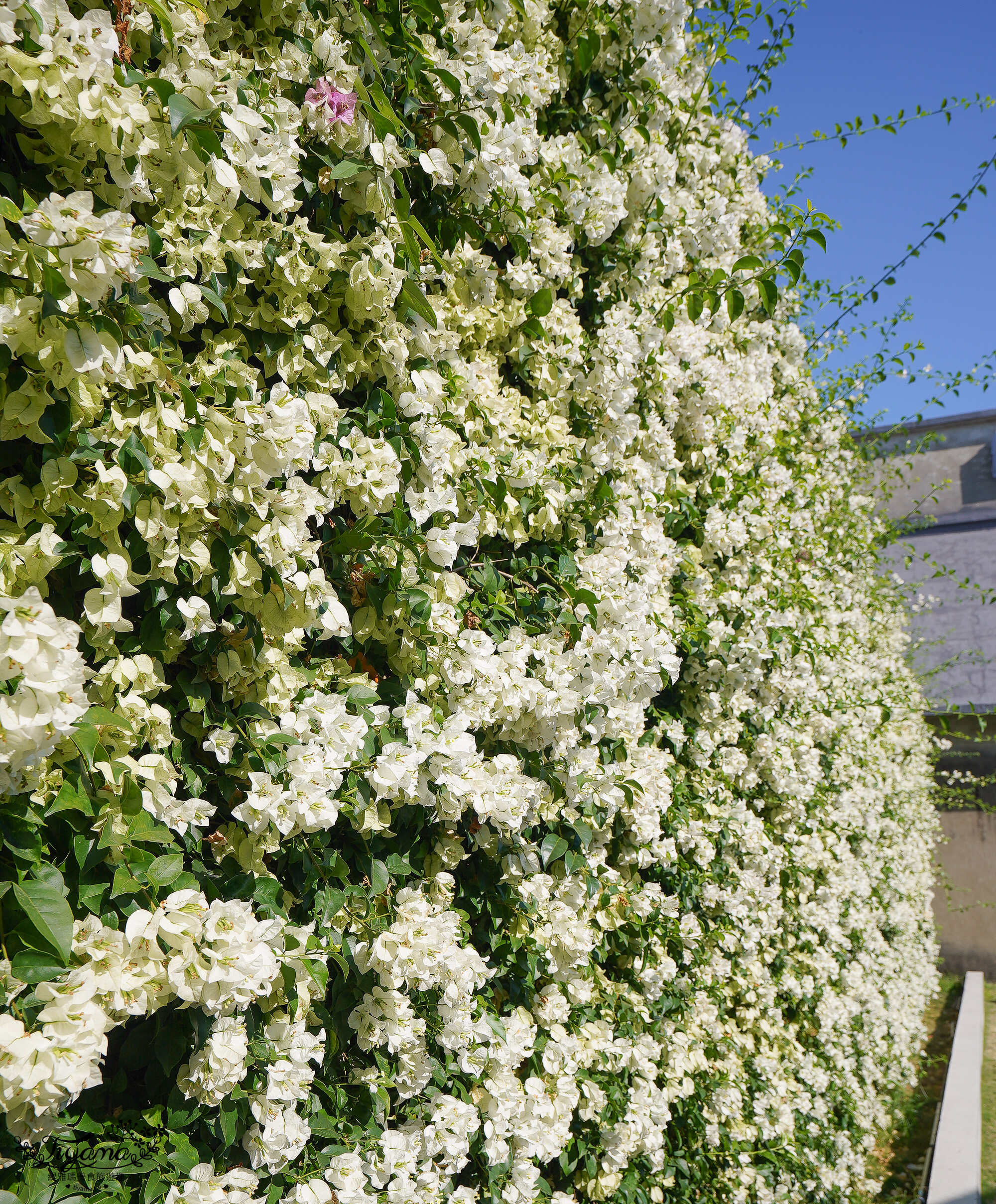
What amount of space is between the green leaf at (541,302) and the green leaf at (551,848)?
3.85 ft

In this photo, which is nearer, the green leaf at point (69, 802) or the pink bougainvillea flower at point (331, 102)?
the green leaf at point (69, 802)

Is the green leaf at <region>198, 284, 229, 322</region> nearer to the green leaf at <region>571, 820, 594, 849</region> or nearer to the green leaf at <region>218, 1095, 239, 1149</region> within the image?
the green leaf at <region>218, 1095, 239, 1149</region>

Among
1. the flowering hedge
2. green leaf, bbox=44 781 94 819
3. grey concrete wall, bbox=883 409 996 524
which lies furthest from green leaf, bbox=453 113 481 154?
grey concrete wall, bbox=883 409 996 524

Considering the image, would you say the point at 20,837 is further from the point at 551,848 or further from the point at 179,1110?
the point at 551,848

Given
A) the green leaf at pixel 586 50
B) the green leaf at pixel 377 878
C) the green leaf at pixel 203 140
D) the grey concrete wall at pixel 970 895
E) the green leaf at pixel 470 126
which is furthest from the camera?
the grey concrete wall at pixel 970 895

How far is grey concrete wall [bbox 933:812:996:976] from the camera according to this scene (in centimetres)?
962

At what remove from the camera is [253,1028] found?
116 centimetres

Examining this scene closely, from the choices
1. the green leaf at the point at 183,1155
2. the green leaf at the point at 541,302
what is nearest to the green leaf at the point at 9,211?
the green leaf at the point at 183,1155

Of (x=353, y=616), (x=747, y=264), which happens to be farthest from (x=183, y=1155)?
(x=747, y=264)

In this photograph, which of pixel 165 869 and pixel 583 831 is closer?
pixel 165 869

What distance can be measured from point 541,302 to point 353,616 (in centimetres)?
92

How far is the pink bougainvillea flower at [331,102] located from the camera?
1.29m

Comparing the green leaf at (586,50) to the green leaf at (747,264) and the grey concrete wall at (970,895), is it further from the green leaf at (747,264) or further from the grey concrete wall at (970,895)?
the grey concrete wall at (970,895)

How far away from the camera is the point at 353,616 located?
141 cm
